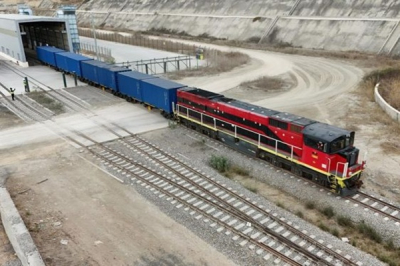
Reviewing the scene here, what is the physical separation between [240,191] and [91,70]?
1089 inches

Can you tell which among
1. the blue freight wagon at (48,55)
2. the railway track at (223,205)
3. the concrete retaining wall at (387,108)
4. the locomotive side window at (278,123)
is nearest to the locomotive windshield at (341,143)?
the locomotive side window at (278,123)

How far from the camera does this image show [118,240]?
14.5 m

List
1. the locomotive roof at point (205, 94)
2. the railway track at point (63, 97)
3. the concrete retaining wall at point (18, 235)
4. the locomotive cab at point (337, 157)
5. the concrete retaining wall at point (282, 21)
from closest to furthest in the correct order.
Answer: the concrete retaining wall at point (18, 235) < the locomotive cab at point (337, 157) < the locomotive roof at point (205, 94) < the railway track at point (63, 97) < the concrete retaining wall at point (282, 21)

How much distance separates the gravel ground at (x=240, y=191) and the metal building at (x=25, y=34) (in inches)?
1436

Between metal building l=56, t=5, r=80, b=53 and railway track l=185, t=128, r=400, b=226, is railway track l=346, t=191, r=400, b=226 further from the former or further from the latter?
metal building l=56, t=5, r=80, b=53

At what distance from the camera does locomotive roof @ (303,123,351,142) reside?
17.3 meters

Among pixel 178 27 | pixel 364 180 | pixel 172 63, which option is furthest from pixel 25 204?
pixel 178 27

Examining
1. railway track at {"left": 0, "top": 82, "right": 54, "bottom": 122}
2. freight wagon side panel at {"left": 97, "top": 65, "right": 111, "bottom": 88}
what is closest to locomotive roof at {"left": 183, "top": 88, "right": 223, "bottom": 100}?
freight wagon side panel at {"left": 97, "top": 65, "right": 111, "bottom": 88}

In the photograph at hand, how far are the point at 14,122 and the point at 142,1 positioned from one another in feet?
275

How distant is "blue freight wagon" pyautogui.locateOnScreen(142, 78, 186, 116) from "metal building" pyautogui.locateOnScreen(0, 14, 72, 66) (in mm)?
31229

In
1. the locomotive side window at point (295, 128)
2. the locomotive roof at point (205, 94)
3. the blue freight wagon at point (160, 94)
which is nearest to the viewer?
the locomotive side window at point (295, 128)

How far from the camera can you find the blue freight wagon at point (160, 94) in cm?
2788

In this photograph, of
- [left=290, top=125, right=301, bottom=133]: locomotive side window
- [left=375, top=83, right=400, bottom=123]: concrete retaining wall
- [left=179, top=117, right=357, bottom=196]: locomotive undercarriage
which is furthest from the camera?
[left=375, top=83, right=400, bottom=123]: concrete retaining wall

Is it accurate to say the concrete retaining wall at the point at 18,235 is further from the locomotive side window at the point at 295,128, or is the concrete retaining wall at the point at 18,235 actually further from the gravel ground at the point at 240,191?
the locomotive side window at the point at 295,128
